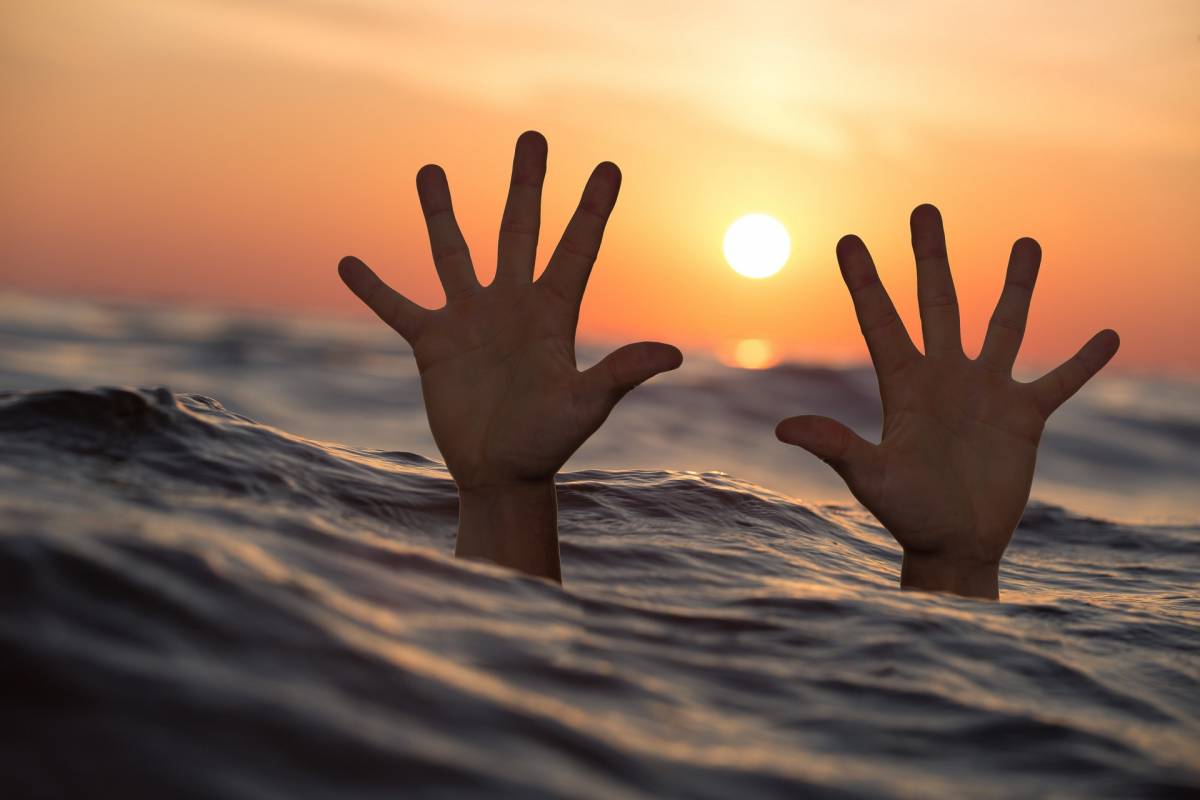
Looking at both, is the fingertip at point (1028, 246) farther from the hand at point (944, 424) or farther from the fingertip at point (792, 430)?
the fingertip at point (792, 430)

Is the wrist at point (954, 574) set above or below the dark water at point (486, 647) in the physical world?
above

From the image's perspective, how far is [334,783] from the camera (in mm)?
1104

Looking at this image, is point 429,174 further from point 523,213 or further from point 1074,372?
point 1074,372

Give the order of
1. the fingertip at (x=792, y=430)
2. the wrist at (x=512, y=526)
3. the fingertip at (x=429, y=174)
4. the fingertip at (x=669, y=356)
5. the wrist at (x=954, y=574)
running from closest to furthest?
the fingertip at (x=669, y=356) → the fingertip at (x=792, y=430) → the wrist at (x=512, y=526) → the wrist at (x=954, y=574) → the fingertip at (x=429, y=174)

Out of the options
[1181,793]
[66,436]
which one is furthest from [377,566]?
[1181,793]

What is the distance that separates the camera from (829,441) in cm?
231

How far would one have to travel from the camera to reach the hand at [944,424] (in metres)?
2.41

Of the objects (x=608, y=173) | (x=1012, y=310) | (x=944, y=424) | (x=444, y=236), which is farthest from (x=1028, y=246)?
(x=444, y=236)

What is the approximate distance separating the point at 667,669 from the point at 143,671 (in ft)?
2.70

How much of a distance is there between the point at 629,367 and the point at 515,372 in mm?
353

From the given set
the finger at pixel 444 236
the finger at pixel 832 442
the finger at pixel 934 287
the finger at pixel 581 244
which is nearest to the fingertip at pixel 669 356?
the finger at pixel 832 442

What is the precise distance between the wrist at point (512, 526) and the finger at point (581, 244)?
1.54ft

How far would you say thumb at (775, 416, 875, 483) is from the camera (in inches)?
89.9

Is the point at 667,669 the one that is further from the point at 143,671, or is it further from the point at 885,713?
the point at 143,671
